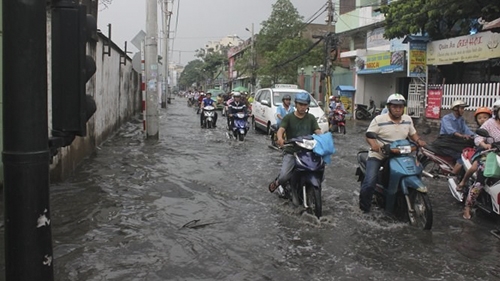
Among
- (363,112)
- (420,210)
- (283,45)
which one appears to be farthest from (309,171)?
(283,45)

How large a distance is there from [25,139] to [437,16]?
17703 mm

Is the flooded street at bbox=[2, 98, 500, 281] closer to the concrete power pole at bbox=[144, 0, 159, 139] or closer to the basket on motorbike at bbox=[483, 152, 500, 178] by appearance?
the basket on motorbike at bbox=[483, 152, 500, 178]

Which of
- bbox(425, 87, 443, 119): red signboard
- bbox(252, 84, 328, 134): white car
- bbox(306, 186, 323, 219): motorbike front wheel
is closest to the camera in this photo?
bbox(306, 186, 323, 219): motorbike front wheel

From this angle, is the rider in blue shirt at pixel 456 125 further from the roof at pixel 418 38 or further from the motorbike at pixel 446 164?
the roof at pixel 418 38

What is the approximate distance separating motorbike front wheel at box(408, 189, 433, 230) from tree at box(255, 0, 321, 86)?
29009mm

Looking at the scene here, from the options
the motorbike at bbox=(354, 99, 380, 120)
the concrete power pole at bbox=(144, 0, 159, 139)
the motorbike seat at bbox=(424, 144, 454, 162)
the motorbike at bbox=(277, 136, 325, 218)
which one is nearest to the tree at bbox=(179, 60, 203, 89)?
the motorbike at bbox=(354, 99, 380, 120)

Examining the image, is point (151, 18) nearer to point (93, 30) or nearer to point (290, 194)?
point (290, 194)

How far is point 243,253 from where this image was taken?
186 inches

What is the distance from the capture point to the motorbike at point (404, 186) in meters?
5.39

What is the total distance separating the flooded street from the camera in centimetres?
428

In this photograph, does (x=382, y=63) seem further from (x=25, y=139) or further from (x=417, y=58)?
(x=25, y=139)

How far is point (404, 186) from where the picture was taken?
18.1ft

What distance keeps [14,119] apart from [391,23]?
780 inches

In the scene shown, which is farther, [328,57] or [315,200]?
[328,57]
